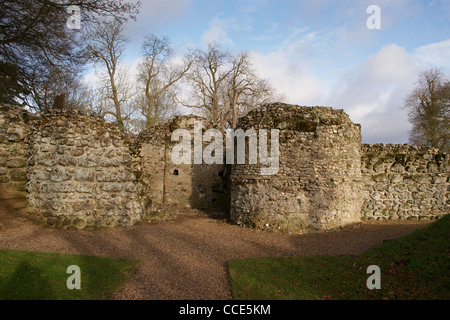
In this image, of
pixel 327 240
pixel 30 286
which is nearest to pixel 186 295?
pixel 30 286

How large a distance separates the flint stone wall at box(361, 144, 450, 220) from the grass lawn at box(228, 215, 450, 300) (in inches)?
241

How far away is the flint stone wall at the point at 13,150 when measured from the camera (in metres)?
9.55

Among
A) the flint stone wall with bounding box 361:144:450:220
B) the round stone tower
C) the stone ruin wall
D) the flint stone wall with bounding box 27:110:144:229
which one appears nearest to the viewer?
the flint stone wall with bounding box 27:110:144:229

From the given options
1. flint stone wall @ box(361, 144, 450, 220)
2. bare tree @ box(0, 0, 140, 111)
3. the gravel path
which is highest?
bare tree @ box(0, 0, 140, 111)

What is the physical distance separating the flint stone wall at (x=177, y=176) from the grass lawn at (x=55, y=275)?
299 inches

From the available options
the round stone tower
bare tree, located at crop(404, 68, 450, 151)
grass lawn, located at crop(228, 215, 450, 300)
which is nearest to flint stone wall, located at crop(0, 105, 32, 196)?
the round stone tower

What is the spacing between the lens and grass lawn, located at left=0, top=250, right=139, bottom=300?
452 cm

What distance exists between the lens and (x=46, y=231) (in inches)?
329

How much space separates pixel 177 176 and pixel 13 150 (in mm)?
6534
